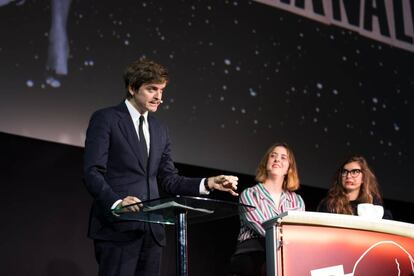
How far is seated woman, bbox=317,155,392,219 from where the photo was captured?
3.87 metres

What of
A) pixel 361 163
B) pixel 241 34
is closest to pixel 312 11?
pixel 241 34

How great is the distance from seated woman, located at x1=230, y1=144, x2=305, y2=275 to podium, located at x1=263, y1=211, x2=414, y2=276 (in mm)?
728

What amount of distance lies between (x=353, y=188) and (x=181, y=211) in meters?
2.03

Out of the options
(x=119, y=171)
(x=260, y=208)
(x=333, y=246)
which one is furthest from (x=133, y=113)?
(x=260, y=208)

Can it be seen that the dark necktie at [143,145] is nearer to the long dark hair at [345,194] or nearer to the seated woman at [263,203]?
the seated woman at [263,203]

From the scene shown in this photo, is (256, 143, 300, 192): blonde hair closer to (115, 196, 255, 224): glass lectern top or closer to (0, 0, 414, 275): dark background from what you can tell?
(0, 0, 414, 275): dark background

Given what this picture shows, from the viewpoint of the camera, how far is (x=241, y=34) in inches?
171

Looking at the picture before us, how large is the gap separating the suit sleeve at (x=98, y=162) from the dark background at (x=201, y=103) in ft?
3.38

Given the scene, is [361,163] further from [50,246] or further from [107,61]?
[50,246]

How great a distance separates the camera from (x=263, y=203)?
12.0 ft

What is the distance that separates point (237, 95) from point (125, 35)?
0.85 meters

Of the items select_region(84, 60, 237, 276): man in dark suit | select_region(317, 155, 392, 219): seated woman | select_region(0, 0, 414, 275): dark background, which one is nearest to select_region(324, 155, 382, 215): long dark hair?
select_region(317, 155, 392, 219): seated woman

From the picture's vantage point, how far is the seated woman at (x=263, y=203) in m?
3.55

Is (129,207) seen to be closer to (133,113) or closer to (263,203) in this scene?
Answer: (133,113)
